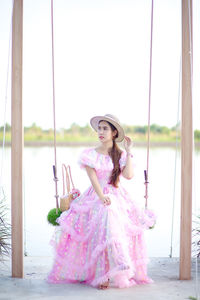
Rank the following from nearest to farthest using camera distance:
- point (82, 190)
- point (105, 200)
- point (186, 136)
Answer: point (105, 200)
point (186, 136)
point (82, 190)

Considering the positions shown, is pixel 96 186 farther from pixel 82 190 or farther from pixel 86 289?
pixel 82 190

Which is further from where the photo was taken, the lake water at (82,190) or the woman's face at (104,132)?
the lake water at (82,190)

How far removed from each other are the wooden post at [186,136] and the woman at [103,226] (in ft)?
0.93

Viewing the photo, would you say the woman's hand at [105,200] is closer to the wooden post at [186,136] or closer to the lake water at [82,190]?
the lake water at [82,190]

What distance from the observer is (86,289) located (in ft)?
9.20

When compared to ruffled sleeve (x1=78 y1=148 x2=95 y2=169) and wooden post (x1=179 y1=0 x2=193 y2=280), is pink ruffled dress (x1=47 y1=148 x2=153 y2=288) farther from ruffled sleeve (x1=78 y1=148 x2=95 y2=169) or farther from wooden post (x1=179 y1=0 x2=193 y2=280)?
wooden post (x1=179 y1=0 x2=193 y2=280)

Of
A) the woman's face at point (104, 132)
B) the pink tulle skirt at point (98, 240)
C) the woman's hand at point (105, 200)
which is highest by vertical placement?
the woman's face at point (104, 132)

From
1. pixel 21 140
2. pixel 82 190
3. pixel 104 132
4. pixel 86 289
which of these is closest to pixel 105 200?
pixel 104 132

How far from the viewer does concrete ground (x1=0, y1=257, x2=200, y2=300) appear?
267 centimetres

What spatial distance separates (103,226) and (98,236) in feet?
0.24

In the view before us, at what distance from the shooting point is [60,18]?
20672 mm

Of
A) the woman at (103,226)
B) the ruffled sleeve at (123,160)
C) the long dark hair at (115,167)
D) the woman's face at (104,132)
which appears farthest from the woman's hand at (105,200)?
the woman's face at (104,132)

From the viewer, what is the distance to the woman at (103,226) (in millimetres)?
2836

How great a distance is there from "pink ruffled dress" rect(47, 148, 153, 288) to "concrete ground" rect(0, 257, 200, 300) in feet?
0.28
